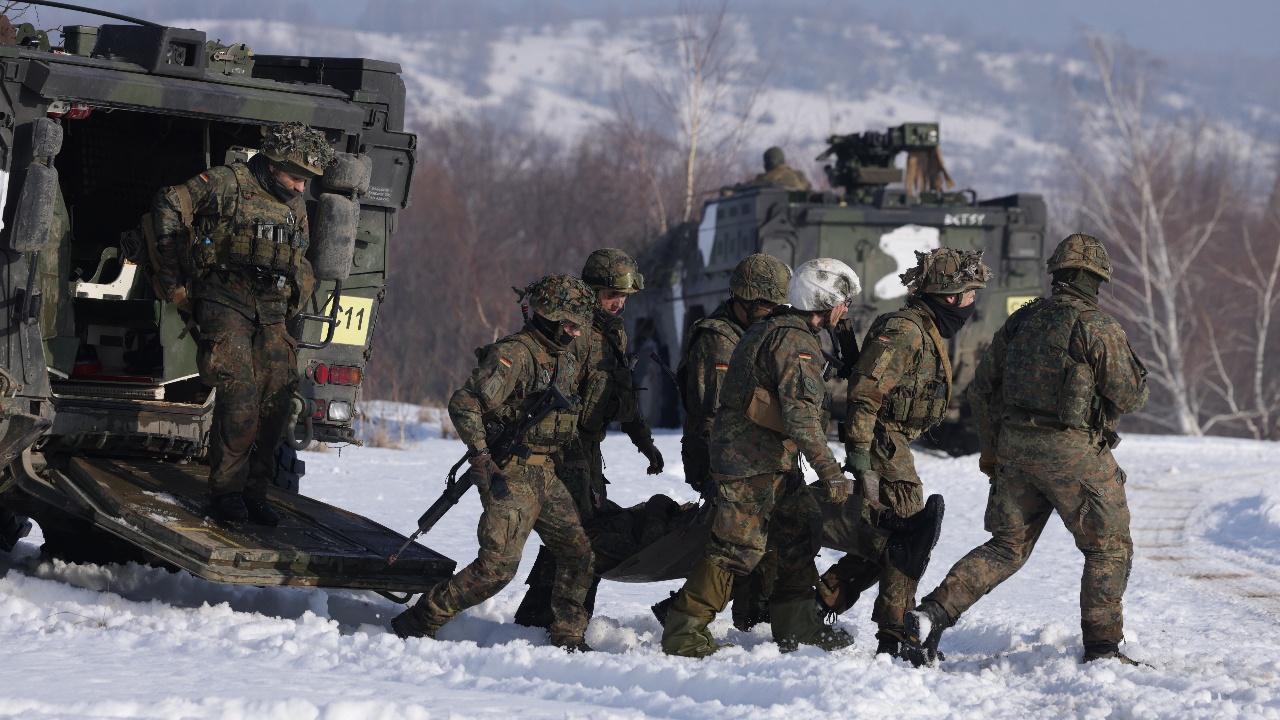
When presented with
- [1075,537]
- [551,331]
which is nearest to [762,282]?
[551,331]

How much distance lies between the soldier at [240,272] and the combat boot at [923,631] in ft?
9.74

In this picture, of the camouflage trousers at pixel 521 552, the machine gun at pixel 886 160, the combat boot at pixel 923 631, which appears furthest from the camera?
the machine gun at pixel 886 160

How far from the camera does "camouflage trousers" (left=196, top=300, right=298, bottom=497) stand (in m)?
7.91

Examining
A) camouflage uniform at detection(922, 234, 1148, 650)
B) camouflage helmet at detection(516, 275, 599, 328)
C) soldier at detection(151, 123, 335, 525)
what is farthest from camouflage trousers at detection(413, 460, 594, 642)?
camouflage uniform at detection(922, 234, 1148, 650)

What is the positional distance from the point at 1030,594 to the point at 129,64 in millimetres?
5362

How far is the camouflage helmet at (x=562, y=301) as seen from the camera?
7.36 meters

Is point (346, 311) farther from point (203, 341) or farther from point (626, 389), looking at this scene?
point (626, 389)

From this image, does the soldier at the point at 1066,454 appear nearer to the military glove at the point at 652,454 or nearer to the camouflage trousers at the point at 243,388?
the military glove at the point at 652,454

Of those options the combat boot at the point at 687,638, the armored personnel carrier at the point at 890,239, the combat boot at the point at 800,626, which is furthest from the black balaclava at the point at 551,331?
the armored personnel carrier at the point at 890,239

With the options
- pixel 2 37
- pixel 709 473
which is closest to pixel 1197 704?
pixel 709 473

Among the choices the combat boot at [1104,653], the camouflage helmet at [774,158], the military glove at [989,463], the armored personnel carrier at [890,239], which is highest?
the camouflage helmet at [774,158]

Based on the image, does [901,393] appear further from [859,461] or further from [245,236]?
[245,236]

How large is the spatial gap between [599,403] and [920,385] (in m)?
1.38

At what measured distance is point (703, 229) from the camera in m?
19.4
